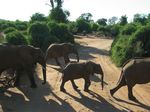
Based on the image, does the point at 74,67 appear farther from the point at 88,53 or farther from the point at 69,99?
the point at 88,53

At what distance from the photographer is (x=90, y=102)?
44.1ft

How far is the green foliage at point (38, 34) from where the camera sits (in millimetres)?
28203

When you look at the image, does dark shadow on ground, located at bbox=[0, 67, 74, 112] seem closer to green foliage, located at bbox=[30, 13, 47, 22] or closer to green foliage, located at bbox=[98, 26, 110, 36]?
green foliage, located at bbox=[30, 13, 47, 22]

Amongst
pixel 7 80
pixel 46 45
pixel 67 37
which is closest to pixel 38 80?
pixel 7 80

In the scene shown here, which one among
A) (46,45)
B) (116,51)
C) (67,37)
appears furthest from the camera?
(67,37)

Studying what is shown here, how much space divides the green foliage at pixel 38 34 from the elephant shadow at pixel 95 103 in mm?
13970

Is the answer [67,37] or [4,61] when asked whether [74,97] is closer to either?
[4,61]

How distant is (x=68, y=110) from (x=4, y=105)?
2210 millimetres

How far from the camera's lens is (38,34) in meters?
28.7

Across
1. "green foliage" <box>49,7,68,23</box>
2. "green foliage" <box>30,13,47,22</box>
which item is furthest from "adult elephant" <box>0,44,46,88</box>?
"green foliage" <box>30,13,47,22</box>

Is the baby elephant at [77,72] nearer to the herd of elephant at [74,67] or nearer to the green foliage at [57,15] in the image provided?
the herd of elephant at [74,67]

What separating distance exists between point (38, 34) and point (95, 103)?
16.1m

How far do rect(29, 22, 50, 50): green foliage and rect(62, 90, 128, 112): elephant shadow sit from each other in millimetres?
13970

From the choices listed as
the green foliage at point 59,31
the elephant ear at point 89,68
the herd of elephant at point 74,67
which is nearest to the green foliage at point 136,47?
the herd of elephant at point 74,67
